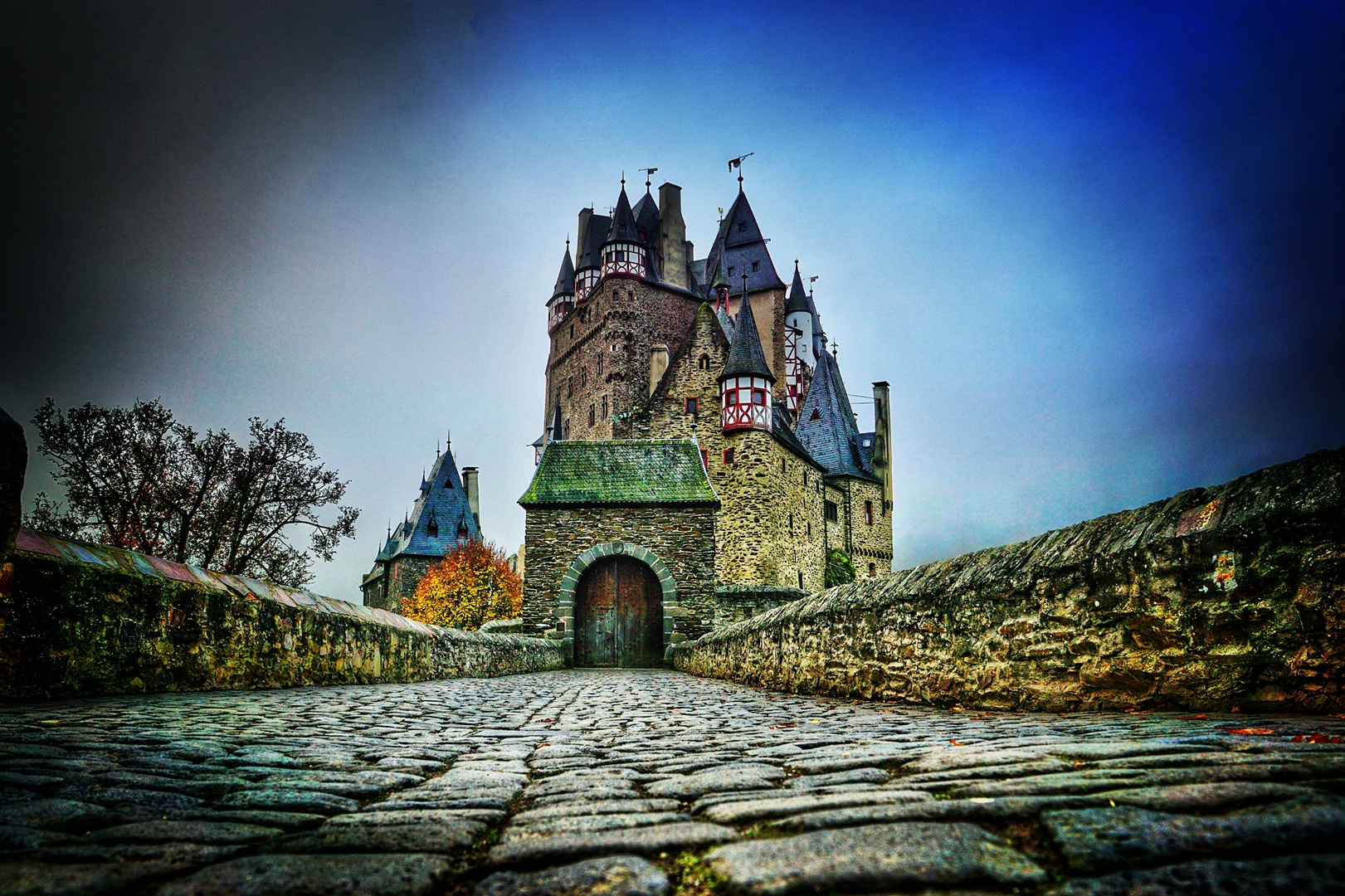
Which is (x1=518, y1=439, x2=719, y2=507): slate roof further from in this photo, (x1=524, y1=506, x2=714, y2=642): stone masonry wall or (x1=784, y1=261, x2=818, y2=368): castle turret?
(x1=784, y1=261, x2=818, y2=368): castle turret

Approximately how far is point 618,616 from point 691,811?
19.7 meters

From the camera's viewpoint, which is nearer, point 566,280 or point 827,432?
point 827,432

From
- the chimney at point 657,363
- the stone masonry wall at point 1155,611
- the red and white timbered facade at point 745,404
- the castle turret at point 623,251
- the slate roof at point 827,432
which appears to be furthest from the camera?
the castle turret at point 623,251

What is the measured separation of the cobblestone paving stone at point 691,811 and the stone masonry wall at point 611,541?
17.3 m

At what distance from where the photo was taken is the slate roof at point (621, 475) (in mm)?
21562

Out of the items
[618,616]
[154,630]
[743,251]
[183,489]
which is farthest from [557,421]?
[154,630]

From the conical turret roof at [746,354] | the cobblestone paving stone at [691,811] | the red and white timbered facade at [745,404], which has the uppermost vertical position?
the conical turret roof at [746,354]

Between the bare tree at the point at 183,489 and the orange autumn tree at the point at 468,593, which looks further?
the orange autumn tree at the point at 468,593

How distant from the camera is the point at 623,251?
1983 inches

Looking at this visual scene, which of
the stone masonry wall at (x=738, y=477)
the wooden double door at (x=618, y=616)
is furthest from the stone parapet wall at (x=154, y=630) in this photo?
the stone masonry wall at (x=738, y=477)

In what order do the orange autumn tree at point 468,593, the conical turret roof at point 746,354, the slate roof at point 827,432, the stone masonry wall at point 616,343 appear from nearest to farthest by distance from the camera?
1. the conical turret roof at point 746,354
2. the slate roof at point 827,432
3. the orange autumn tree at point 468,593
4. the stone masonry wall at point 616,343

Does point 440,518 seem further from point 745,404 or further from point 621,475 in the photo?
point 621,475

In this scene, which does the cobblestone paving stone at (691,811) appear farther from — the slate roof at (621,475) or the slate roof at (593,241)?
the slate roof at (593,241)

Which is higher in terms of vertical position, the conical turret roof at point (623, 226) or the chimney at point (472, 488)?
the conical turret roof at point (623, 226)
